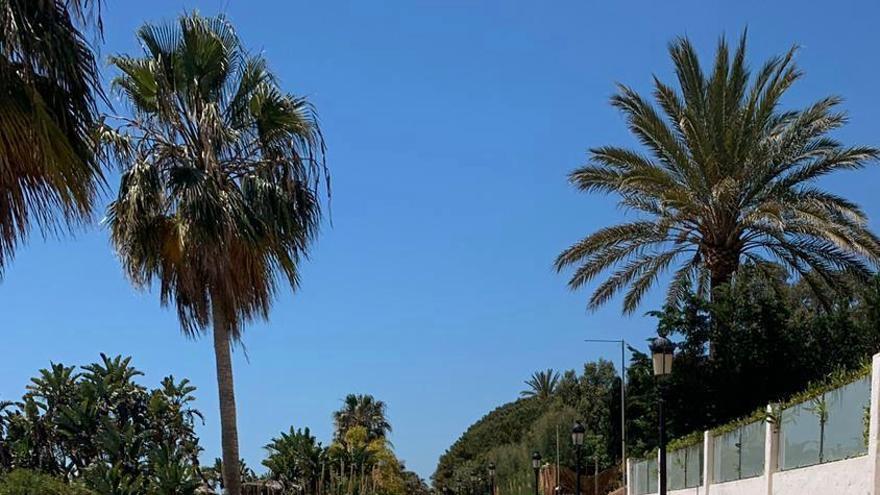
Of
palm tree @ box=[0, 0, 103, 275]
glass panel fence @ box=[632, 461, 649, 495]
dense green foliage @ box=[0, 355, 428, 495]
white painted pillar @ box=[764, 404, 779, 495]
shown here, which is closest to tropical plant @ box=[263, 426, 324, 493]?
dense green foliage @ box=[0, 355, 428, 495]

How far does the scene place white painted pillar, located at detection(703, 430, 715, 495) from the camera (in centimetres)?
2198

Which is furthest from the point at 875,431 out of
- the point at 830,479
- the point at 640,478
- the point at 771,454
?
the point at 640,478

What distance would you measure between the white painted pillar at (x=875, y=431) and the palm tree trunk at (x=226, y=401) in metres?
9.67

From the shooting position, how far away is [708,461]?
875 inches

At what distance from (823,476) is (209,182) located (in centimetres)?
1011

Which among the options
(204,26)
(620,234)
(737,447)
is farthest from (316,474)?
(204,26)

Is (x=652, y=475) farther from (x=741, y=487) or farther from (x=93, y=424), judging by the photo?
(x=93, y=424)

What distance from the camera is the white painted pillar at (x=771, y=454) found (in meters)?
17.4

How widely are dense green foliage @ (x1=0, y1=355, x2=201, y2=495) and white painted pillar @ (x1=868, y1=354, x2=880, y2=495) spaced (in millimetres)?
18870

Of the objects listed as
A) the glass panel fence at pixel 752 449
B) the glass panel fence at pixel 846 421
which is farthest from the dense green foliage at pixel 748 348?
the glass panel fence at pixel 846 421

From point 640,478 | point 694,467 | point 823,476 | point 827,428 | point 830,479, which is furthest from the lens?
point 640,478

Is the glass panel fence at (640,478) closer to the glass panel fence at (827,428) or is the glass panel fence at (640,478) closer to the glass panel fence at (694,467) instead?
the glass panel fence at (694,467)

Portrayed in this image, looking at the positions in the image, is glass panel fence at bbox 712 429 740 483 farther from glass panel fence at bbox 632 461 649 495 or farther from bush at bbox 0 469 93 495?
bush at bbox 0 469 93 495

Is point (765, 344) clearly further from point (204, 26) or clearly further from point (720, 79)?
point (204, 26)
